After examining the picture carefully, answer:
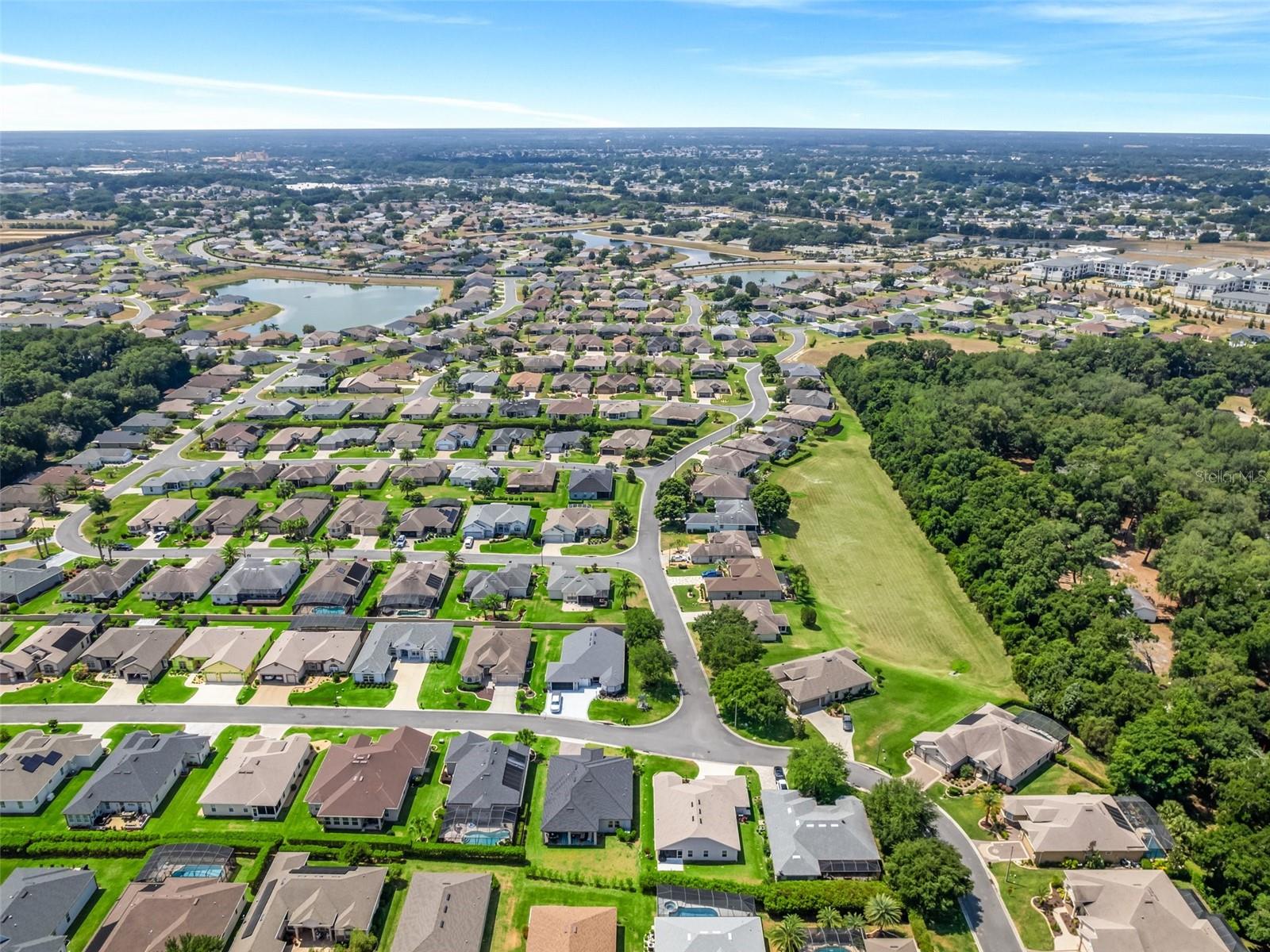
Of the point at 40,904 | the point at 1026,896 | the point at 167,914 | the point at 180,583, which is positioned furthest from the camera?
the point at 180,583

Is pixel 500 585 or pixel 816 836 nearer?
pixel 816 836

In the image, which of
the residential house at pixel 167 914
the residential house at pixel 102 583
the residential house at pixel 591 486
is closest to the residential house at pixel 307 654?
the residential house at pixel 167 914

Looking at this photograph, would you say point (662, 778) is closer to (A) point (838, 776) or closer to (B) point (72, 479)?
(A) point (838, 776)

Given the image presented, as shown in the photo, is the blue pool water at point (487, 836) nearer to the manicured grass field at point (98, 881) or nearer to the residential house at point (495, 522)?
the manicured grass field at point (98, 881)

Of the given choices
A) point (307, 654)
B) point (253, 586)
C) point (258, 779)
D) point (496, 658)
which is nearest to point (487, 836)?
point (258, 779)

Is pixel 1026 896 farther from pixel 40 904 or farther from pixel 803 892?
pixel 40 904

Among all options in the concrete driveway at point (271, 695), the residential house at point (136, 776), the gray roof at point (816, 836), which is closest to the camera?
the gray roof at point (816, 836)
